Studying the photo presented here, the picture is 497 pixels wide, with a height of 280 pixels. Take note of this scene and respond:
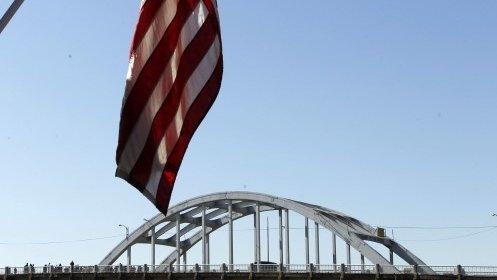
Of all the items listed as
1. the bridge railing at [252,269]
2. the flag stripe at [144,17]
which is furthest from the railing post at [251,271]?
the flag stripe at [144,17]

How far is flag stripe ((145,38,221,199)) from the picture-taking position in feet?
65.1

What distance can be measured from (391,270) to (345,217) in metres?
20.4

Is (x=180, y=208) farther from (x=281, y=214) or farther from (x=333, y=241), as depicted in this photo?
(x=333, y=241)

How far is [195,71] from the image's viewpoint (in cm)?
1994

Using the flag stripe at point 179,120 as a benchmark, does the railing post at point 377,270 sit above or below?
below

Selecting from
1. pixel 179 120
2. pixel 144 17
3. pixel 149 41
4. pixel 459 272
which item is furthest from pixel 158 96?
pixel 459 272

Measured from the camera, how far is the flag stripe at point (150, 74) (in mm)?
19297

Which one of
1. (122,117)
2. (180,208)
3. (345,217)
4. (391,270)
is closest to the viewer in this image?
(122,117)

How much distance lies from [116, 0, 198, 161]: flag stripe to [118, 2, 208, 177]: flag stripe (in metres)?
0.10

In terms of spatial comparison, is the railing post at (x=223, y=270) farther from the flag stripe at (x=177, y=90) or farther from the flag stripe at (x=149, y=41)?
the flag stripe at (x=149, y=41)

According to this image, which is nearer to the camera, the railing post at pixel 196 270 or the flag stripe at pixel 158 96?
the flag stripe at pixel 158 96

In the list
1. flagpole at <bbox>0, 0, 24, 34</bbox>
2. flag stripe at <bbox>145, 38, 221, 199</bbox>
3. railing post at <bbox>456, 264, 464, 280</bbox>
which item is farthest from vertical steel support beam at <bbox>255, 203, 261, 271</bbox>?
flagpole at <bbox>0, 0, 24, 34</bbox>

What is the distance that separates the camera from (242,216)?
122188mm

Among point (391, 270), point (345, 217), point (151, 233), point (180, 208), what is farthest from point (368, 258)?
point (151, 233)
